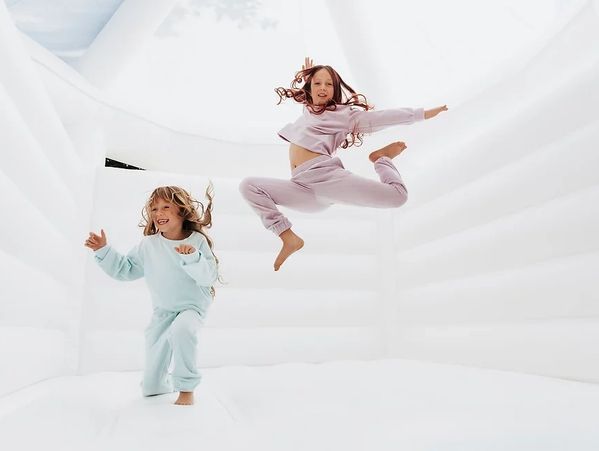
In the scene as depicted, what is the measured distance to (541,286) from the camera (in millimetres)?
1659

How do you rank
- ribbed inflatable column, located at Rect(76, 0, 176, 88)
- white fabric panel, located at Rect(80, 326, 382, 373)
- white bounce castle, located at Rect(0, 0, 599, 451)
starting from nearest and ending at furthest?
1. white bounce castle, located at Rect(0, 0, 599, 451)
2. white fabric panel, located at Rect(80, 326, 382, 373)
3. ribbed inflatable column, located at Rect(76, 0, 176, 88)

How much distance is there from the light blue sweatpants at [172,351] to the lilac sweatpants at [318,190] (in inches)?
18.0

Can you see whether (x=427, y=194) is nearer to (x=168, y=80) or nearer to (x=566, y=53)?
(x=566, y=53)

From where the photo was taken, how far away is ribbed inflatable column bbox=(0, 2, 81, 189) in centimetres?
123

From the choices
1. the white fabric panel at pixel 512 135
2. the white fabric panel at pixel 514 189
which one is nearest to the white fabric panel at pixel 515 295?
the white fabric panel at pixel 514 189

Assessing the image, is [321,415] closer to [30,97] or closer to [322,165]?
[322,165]

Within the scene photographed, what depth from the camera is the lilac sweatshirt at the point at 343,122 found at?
103 centimetres

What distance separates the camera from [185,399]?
1250 mm

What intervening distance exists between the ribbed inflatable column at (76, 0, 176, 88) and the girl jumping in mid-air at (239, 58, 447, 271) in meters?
1.54

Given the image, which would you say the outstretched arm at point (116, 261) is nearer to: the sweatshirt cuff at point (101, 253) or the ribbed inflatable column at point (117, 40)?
the sweatshirt cuff at point (101, 253)

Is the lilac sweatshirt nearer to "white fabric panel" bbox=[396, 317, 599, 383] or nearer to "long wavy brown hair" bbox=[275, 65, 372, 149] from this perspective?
"long wavy brown hair" bbox=[275, 65, 372, 149]

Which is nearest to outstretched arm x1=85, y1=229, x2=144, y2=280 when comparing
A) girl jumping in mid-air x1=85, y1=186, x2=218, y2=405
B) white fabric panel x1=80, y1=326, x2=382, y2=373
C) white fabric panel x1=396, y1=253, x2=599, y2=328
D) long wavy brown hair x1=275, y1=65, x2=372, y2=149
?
girl jumping in mid-air x1=85, y1=186, x2=218, y2=405

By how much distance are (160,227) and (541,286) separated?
3.73 feet

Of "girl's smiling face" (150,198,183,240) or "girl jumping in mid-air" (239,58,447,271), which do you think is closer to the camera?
"girl jumping in mid-air" (239,58,447,271)
